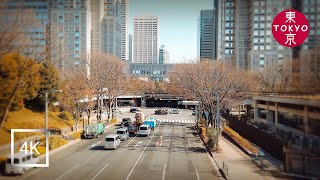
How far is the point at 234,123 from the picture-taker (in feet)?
165

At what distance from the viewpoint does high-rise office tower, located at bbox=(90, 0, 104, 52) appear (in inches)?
4620

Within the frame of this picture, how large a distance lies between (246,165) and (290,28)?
12845 millimetres

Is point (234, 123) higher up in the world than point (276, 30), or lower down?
lower down

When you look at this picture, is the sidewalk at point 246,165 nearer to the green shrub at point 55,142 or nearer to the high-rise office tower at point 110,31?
the green shrub at point 55,142

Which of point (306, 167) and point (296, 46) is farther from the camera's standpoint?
point (296, 46)

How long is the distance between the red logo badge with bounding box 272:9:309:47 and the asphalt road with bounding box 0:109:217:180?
10.3m

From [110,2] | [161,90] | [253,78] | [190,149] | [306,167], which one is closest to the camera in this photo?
[306,167]

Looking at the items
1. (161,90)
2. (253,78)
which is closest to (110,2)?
(161,90)

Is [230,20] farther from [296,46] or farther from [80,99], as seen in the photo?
[296,46]

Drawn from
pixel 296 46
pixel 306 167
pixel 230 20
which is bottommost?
pixel 306 167

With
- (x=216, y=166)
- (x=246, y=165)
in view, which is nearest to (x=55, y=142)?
(x=216, y=166)

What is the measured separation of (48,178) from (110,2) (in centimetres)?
7853

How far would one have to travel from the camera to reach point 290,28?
13227mm

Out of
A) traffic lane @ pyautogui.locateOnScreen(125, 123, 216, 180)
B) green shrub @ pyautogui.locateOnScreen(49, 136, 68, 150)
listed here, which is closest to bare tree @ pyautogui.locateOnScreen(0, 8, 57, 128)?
traffic lane @ pyautogui.locateOnScreen(125, 123, 216, 180)
